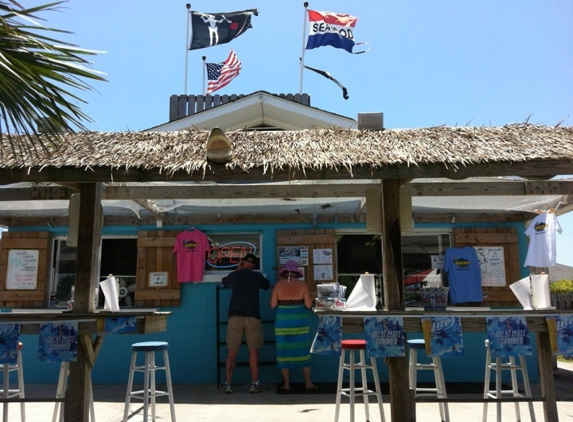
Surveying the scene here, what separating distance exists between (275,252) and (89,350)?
403 centimetres

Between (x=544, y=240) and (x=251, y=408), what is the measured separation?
14.4ft

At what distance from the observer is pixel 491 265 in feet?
27.5

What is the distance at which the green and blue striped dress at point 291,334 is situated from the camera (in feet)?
24.8

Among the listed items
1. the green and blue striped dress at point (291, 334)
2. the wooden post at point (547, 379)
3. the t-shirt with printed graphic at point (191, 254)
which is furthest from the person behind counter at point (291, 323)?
the wooden post at point (547, 379)

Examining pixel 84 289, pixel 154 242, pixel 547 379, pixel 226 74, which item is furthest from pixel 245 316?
pixel 226 74

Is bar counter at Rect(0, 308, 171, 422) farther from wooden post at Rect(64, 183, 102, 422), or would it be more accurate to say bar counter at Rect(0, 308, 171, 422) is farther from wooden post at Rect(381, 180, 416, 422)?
wooden post at Rect(381, 180, 416, 422)

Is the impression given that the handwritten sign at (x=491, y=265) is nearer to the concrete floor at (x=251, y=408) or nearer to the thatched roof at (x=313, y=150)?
the concrete floor at (x=251, y=408)

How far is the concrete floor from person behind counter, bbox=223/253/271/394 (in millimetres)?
407

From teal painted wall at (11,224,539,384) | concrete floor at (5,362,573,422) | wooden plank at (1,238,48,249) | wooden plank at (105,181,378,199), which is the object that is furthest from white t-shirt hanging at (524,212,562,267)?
wooden plank at (1,238,48,249)

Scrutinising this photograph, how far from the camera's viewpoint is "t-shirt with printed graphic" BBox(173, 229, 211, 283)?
27.1ft

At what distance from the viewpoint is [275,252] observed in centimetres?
848

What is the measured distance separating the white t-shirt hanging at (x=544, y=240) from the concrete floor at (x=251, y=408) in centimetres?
175

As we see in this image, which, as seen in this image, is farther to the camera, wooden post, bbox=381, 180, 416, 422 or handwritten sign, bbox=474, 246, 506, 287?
handwritten sign, bbox=474, 246, 506, 287

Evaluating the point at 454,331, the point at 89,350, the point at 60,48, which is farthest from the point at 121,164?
the point at 454,331
